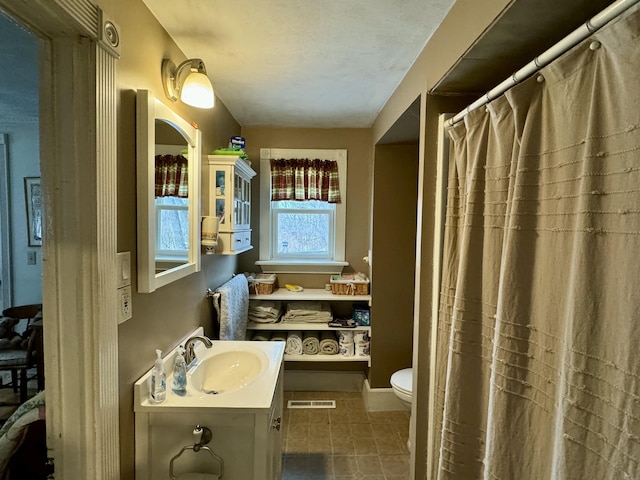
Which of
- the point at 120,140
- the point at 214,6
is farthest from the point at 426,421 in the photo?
the point at 214,6

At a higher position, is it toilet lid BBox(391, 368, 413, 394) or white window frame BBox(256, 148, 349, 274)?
white window frame BBox(256, 148, 349, 274)

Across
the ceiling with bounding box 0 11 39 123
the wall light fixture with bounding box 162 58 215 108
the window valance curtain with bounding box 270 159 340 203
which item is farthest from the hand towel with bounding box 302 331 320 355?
the ceiling with bounding box 0 11 39 123

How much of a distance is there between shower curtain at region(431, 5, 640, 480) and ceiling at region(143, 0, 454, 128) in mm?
509

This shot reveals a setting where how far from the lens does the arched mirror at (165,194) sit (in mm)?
1220

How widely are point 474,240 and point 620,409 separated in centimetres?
62

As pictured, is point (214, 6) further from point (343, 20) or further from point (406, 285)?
point (406, 285)

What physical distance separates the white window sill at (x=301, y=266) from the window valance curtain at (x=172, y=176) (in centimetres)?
149

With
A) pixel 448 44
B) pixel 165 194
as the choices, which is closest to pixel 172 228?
pixel 165 194

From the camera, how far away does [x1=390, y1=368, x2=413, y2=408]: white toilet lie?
212cm

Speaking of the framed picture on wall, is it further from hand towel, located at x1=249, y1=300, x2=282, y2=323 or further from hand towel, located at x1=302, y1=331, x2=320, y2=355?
hand towel, located at x1=302, y1=331, x2=320, y2=355

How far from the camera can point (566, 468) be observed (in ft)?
2.48

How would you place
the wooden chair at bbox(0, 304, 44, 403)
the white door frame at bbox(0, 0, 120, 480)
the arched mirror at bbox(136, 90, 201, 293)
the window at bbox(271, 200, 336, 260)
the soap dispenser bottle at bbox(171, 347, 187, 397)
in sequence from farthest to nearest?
the window at bbox(271, 200, 336, 260) < the wooden chair at bbox(0, 304, 44, 403) < the soap dispenser bottle at bbox(171, 347, 187, 397) < the arched mirror at bbox(136, 90, 201, 293) < the white door frame at bbox(0, 0, 120, 480)

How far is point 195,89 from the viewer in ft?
4.76

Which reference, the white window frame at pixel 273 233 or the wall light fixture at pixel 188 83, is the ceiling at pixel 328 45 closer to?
the wall light fixture at pixel 188 83
